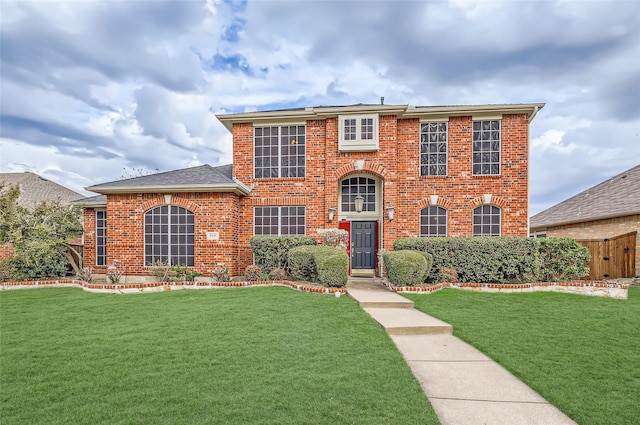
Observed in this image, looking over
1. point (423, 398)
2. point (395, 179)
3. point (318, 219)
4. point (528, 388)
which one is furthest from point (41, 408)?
point (395, 179)

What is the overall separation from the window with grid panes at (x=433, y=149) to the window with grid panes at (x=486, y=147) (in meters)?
1.11

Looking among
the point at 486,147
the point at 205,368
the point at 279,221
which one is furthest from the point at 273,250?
the point at 486,147

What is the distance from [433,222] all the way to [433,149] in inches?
108

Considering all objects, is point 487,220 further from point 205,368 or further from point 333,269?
point 205,368

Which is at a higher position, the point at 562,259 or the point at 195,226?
the point at 195,226

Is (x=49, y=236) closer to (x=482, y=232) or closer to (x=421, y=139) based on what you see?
(x=421, y=139)

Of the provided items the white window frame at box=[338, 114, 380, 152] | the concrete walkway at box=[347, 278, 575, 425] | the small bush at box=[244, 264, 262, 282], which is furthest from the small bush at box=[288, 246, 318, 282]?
the white window frame at box=[338, 114, 380, 152]

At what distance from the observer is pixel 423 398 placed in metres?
3.62

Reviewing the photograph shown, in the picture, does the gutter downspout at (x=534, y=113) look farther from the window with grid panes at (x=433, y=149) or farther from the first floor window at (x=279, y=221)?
the first floor window at (x=279, y=221)

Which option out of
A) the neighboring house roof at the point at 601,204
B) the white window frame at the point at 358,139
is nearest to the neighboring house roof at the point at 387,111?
the white window frame at the point at 358,139

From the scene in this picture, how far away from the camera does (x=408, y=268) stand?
9781mm

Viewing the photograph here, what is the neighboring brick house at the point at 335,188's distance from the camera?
1265cm

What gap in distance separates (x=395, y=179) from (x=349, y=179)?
5.98ft

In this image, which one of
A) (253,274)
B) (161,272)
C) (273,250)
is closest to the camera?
(253,274)
